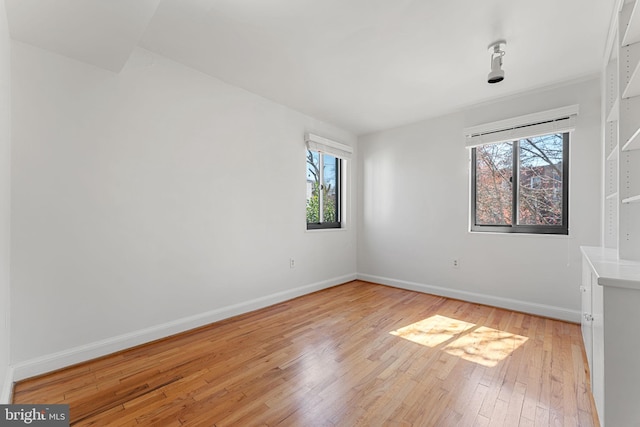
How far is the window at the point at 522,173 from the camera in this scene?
9.55 ft

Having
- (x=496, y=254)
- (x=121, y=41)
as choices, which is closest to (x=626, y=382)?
(x=496, y=254)

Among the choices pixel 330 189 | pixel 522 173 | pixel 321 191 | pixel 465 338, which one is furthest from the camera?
pixel 330 189

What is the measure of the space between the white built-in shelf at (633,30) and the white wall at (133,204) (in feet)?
9.40

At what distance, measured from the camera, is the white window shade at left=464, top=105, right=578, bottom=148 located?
2.78 metres

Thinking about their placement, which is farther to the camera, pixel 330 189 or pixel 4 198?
pixel 330 189

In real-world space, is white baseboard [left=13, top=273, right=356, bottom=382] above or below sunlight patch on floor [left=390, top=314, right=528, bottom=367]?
above

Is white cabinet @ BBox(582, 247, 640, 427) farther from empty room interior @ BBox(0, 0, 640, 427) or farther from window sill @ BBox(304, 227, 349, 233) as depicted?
window sill @ BBox(304, 227, 349, 233)

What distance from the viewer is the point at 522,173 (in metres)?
3.19

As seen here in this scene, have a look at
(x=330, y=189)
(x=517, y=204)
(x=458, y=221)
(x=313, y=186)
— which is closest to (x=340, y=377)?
(x=458, y=221)

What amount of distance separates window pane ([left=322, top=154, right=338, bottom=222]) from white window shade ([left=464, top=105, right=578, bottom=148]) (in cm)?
188

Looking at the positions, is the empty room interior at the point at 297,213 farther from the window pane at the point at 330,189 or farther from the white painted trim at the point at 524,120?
the window pane at the point at 330,189

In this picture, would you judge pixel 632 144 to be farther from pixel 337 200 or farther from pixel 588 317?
pixel 337 200

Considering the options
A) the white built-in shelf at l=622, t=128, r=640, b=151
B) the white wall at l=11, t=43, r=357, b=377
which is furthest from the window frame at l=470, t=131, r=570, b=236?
the white wall at l=11, t=43, r=357, b=377

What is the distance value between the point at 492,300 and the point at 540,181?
144 centimetres
